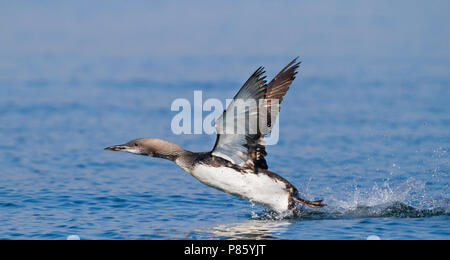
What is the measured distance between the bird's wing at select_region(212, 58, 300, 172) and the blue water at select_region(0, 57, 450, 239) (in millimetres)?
971

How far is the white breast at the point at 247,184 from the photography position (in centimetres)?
1006

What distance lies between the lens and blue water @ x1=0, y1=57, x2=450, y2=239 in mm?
10227

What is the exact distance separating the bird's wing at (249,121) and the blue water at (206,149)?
3.19 ft

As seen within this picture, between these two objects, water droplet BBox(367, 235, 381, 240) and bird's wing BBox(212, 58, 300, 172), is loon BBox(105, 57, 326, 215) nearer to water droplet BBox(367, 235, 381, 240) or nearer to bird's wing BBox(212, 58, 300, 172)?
bird's wing BBox(212, 58, 300, 172)

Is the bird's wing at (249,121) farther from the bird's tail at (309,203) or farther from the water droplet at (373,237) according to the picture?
the water droplet at (373,237)

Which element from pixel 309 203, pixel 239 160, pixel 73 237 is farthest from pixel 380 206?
pixel 73 237

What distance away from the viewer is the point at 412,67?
27.6 metres

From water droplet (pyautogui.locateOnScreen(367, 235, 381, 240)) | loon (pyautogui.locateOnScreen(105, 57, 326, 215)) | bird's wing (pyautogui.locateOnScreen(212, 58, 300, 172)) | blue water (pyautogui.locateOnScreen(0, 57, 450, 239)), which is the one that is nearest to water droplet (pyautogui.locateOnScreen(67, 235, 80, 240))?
blue water (pyautogui.locateOnScreen(0, 57, 450, 239))

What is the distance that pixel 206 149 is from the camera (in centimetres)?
1602

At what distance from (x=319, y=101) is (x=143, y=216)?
37.7 feet

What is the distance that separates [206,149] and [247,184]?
586cm
